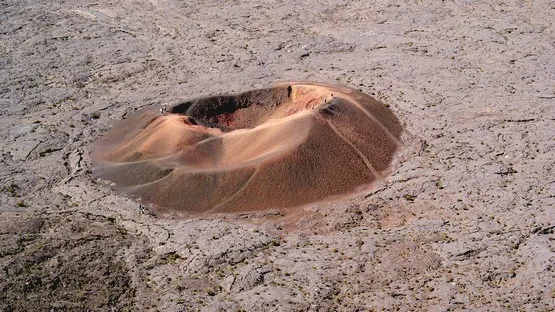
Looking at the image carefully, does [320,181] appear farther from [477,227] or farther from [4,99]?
[4,99]

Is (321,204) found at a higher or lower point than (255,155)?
lower

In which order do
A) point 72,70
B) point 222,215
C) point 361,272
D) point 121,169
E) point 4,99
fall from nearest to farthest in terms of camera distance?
point 361,272 < point 222,215 < point 121,169 < point 4,99 < point 72,70

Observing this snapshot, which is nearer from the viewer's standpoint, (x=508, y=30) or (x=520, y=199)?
(x=520, y=199)

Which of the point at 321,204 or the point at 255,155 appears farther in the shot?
the point at 255,155

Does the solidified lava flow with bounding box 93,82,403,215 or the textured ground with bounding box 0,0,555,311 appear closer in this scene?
the textured ground with bounding box 0,0,555,311

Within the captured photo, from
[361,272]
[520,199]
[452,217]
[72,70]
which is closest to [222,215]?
[361,272]
